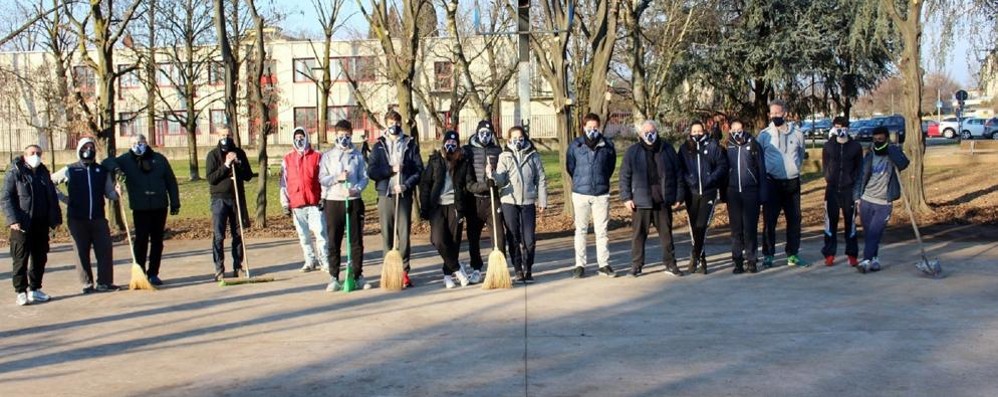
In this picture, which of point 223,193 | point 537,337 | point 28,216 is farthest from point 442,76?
Answer: point 537,337

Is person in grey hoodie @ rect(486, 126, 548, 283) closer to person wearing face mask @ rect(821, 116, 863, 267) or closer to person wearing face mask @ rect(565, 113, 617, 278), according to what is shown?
person wearing face mask @ rect(565, 113, 617, 278)

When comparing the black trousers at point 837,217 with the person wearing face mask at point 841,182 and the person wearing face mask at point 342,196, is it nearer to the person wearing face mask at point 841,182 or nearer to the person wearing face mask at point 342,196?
the person wearing face mask at point 841,182

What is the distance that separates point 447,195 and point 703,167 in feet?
9.71

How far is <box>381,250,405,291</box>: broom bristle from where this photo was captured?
11.0 meters

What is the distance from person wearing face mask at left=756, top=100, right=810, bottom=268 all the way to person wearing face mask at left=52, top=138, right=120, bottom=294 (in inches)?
298

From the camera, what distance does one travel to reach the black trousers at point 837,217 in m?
12.0

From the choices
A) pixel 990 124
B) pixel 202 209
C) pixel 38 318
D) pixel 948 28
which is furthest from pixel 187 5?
pixel 990 124

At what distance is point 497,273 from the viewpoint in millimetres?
10977

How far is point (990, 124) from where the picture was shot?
189ft

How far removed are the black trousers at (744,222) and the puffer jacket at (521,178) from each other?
2.27 metres

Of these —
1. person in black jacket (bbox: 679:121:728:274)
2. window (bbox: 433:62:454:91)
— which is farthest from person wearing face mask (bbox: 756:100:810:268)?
window (bbox: 433:62:454:91)

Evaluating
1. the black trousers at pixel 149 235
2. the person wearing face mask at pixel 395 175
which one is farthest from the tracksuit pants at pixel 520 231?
the black trousers at pixel 149 235

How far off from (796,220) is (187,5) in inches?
1130

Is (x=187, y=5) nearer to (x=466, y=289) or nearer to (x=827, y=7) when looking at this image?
(x=827, y=7)
